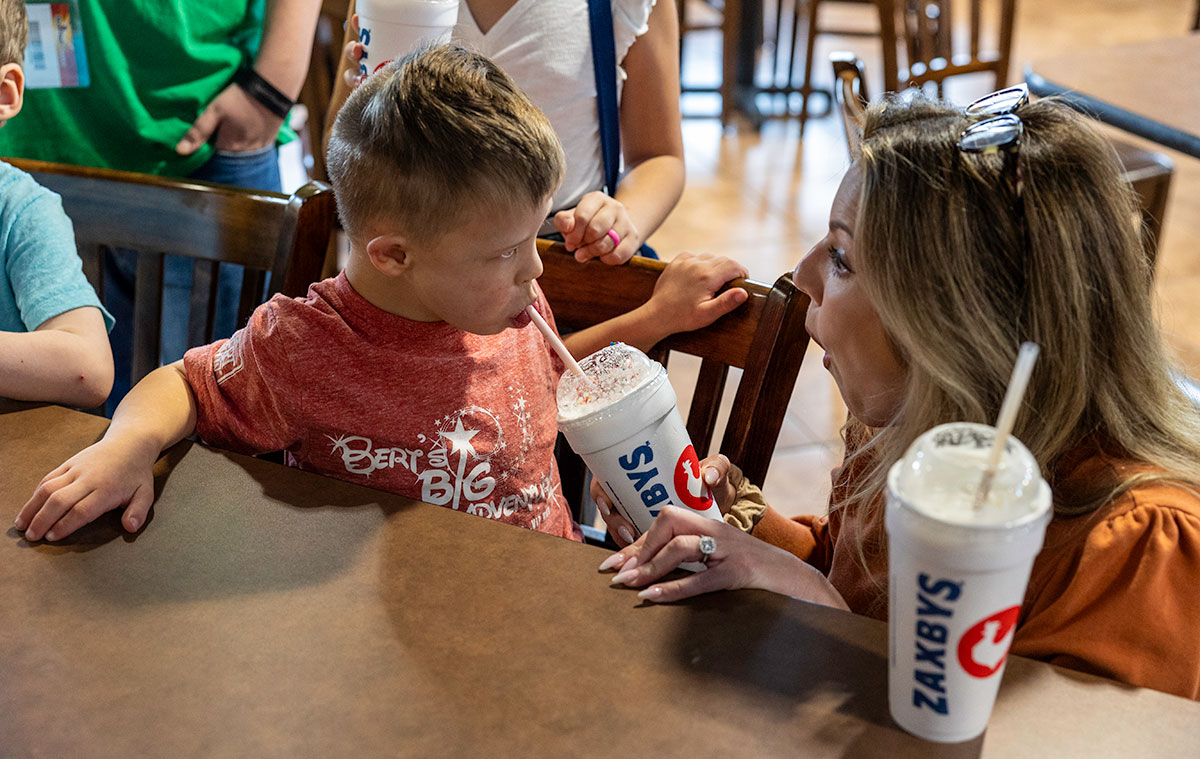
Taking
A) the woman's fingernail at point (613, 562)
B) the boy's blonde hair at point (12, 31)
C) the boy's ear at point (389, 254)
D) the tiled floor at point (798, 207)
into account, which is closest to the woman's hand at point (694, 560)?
the woman's fingernail at point (613, 562)

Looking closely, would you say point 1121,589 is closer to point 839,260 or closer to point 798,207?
point 839,260

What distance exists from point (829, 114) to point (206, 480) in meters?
4.37

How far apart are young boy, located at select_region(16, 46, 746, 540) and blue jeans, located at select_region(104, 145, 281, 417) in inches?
23.8

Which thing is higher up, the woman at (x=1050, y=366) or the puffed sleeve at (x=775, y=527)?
the woman at (x=1050, y=366)

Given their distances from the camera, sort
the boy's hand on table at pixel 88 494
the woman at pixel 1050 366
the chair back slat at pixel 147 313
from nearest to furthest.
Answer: the woman at pixel 1050 366, the boy's hand on table at pixel 88 494, the chair back slat at pixel 147 313

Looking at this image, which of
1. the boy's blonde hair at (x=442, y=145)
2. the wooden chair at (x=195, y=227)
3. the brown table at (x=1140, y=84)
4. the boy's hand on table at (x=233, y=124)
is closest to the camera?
the boy's blonde hair at (x=442, y=145)

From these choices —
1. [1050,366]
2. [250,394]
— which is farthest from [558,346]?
[1050,366]

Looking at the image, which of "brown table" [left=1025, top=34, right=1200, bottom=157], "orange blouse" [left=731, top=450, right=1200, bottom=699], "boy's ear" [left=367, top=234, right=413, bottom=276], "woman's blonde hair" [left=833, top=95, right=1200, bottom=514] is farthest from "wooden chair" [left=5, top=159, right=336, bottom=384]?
"brown table" [left=1025, top=34, right=1200, bottom=157]

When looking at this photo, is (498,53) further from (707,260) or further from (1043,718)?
(1043,718)

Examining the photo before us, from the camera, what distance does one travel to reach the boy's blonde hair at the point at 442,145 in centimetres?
101

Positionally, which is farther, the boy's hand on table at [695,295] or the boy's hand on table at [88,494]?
the boy's hand on table at [695,295]

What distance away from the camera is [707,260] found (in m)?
1.20

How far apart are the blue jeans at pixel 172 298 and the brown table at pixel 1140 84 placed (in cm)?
152

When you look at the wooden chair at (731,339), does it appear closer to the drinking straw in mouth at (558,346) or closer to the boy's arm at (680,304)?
the boy's arm at (680,304)
